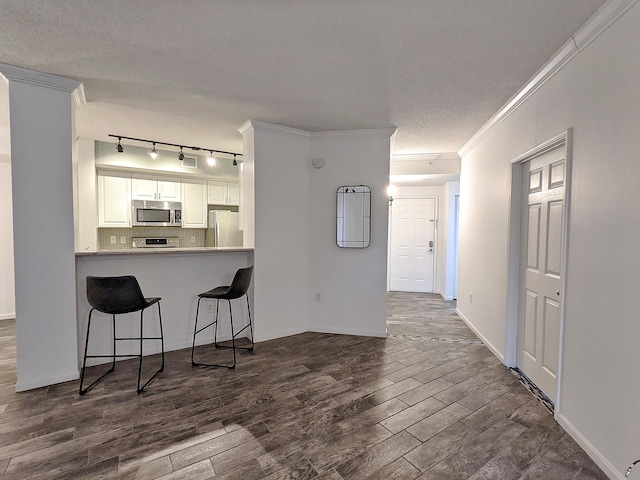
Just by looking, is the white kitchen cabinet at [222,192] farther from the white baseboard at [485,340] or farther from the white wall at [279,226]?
the white baseboard at [485,340]

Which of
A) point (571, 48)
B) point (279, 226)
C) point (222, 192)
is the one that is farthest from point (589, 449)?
point (222, 192)

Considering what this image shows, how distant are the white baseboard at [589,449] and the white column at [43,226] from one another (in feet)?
12.1

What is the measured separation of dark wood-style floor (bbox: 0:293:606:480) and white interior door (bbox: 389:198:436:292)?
3570 mm

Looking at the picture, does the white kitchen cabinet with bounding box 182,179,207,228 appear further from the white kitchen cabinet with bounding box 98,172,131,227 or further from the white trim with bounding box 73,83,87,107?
the white trim with bounding box 73,83,87,107

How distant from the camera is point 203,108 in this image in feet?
10.1

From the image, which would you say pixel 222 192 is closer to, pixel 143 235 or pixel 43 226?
pixel 143 235

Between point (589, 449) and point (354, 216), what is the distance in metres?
2.75

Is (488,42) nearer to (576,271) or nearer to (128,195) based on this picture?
(576,271)

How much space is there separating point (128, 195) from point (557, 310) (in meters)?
5.50

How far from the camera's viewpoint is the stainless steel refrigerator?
5.32m

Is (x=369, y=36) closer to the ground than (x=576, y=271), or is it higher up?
higher up

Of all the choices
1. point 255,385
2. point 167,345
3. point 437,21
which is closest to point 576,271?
point 437,21

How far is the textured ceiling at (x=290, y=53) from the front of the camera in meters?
1.71

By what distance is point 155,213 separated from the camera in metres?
4.96
